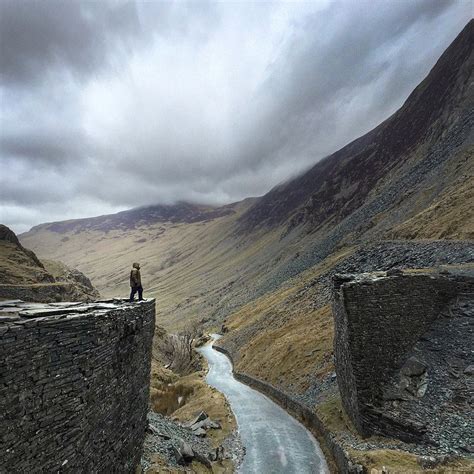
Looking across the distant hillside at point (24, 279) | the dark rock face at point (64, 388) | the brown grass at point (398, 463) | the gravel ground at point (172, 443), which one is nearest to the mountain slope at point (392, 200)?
the brown grass at point (398, 463)

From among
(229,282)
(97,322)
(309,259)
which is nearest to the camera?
(97,322)

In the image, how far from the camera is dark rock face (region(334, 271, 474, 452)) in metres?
17.0

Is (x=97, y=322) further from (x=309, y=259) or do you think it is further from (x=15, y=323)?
(x=309, y=259)

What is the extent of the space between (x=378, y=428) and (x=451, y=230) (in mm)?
31948

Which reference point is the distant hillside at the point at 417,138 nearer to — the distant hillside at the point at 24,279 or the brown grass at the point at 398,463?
the brown grass at the point at 398,463

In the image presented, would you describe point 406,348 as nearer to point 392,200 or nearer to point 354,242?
point 354,242

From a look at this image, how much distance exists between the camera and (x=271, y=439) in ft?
80.7

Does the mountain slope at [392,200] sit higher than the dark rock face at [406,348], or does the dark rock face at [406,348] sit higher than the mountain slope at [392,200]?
the mountain slope at [392,200]

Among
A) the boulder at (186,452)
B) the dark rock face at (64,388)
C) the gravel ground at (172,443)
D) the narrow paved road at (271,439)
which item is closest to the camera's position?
the dark rock face at (64,388)

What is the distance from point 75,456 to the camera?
379 inches

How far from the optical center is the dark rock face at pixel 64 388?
775cm

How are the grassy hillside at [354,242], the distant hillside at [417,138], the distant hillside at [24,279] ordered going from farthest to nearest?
the distant hillside at [417,138]
the distant hillside at [24,279]
the grassy hillside at [354,242]

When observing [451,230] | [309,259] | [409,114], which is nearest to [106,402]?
[451,230]

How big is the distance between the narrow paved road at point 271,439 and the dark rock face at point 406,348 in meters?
3.74
